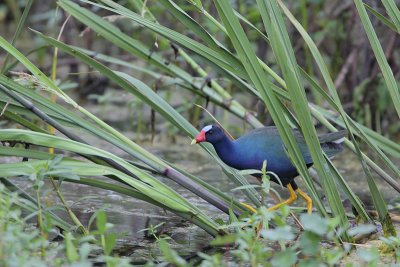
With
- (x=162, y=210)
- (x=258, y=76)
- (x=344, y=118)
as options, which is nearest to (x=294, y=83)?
(x=258, y=76)

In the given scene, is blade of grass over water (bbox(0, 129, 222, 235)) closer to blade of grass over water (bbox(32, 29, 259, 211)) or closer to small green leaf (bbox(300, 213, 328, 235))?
blade of grass over water (bbox(32, 29, 259, 211))

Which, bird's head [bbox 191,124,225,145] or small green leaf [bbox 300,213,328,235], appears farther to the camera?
bird's head [bbox 191,124,225,145]

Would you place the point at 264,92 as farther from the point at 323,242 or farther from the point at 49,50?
the point at 49,50

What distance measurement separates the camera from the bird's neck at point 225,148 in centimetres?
351

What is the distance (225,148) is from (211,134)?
9 centimetres

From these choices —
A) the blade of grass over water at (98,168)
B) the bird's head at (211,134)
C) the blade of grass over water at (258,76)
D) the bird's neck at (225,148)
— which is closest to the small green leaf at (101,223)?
the blade of grass over water at (98,168)

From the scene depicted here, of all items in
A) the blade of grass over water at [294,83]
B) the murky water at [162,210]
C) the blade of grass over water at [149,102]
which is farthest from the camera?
the murky water at [162,210]

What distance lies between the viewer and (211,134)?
3.48 metres

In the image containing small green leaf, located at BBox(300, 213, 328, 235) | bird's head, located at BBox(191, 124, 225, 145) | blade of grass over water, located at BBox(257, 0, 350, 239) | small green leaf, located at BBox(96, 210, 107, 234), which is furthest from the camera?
bird's head, located at BBox(191, 124, 225, 145)

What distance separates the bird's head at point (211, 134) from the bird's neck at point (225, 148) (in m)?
0.02

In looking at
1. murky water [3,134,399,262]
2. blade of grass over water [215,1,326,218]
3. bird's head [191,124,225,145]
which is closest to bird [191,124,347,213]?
bird's head [191,124,225,145]

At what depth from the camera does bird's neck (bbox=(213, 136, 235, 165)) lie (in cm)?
351

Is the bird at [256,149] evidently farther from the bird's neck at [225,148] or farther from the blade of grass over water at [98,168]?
the blade of grass over water at [98,168]

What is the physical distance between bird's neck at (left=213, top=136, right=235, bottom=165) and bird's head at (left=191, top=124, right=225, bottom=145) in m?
0.02
